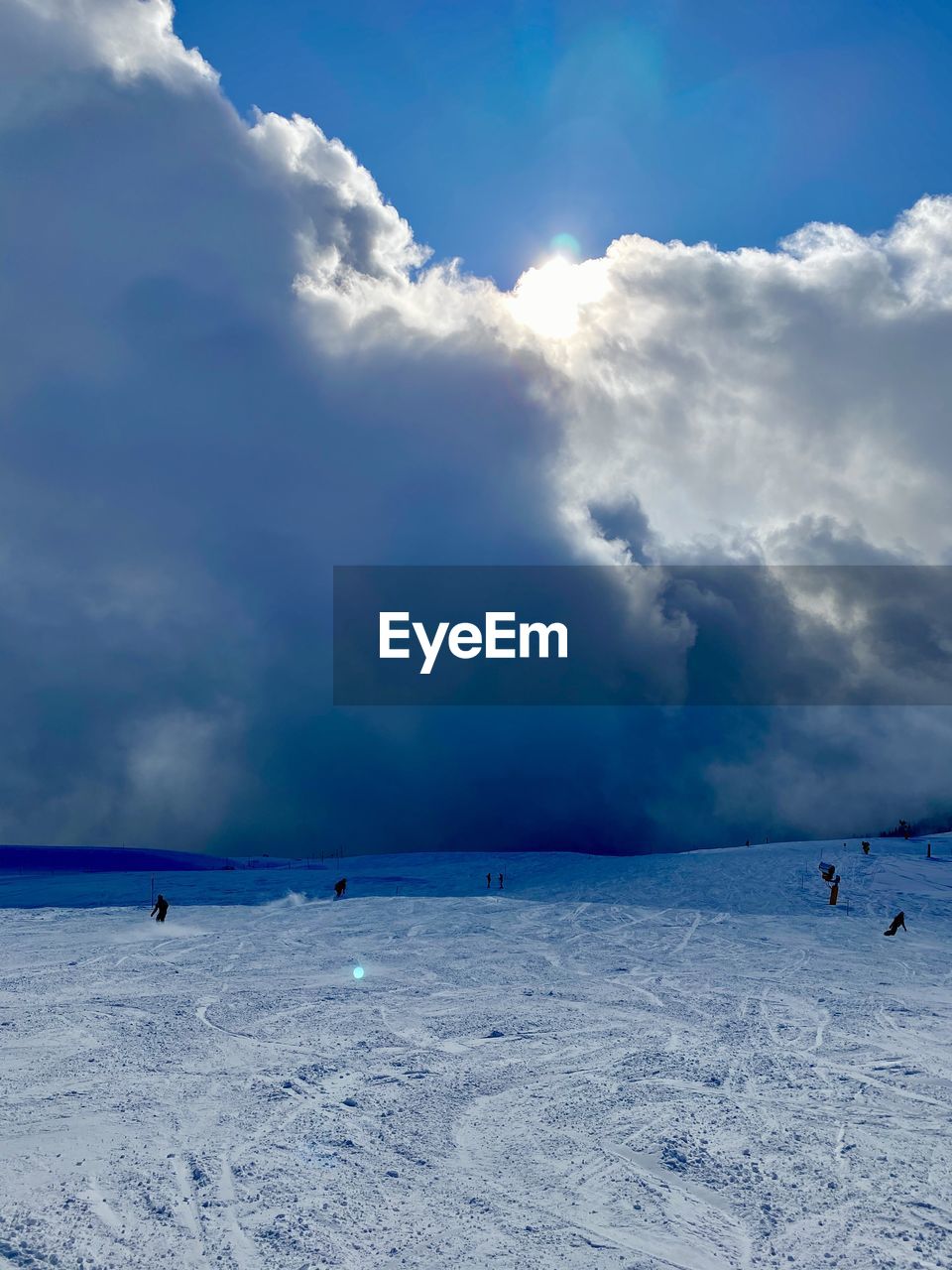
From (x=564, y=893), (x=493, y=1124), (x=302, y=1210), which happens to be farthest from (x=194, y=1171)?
(x=564, y=893)

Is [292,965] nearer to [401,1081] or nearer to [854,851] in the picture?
[401,1081]

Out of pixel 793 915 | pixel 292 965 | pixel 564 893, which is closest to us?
pixel 292 965

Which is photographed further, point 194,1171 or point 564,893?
point 564,893

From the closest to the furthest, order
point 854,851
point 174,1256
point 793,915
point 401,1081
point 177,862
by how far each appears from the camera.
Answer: point 174,1256, point 401,1081, point 793,915, point 854,851, point 177,862

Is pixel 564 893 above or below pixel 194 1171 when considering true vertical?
below

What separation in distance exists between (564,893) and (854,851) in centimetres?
1857

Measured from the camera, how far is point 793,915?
3130 cm

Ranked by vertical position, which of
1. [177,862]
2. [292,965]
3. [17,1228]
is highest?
[17,1228]

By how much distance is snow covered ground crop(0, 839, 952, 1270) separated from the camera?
7.01m

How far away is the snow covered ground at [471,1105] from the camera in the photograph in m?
7.01

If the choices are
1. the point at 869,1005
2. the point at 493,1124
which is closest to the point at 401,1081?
the point at 493,1124

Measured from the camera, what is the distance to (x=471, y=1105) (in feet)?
33.0

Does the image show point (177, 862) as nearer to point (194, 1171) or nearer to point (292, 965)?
point (292, 965)

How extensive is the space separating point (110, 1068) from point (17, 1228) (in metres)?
4.61
